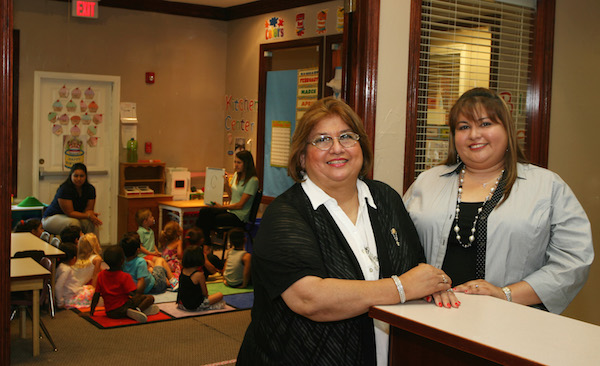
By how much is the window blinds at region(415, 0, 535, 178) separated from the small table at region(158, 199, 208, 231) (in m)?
4.86

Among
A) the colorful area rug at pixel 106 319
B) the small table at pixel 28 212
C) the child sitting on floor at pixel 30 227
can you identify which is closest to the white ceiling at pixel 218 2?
the small table at pixel 28 212

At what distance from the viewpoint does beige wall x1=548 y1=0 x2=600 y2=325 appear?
3590mm

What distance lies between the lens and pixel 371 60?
9.82ft

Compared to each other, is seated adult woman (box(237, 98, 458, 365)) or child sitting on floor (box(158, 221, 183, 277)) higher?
seated adult woman (box(237, 98, 458, 365))

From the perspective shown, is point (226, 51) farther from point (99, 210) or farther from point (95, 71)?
point (99, 210)

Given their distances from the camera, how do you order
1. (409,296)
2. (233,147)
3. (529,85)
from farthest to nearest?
(233,147) < (529,85) < (409,296)

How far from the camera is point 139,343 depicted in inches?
178

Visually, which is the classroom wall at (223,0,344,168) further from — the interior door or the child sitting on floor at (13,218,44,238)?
the child sitting on floor at (13,218,44,238)

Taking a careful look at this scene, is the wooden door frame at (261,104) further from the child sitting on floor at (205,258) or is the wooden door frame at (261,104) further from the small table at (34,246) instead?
the small table at (34,246)

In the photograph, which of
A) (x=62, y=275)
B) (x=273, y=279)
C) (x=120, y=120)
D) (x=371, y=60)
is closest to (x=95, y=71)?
(x=120, y=120)

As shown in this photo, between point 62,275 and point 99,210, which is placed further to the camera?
point 99,210

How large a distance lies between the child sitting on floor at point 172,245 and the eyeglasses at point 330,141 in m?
5.00

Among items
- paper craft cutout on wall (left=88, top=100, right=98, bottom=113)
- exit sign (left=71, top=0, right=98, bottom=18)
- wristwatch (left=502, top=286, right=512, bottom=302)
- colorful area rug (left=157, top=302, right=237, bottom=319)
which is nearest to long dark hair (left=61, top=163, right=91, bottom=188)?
paper craft cutout on wall (left=88, top=100, right=98, bottom=113)

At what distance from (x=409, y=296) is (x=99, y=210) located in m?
6.55
